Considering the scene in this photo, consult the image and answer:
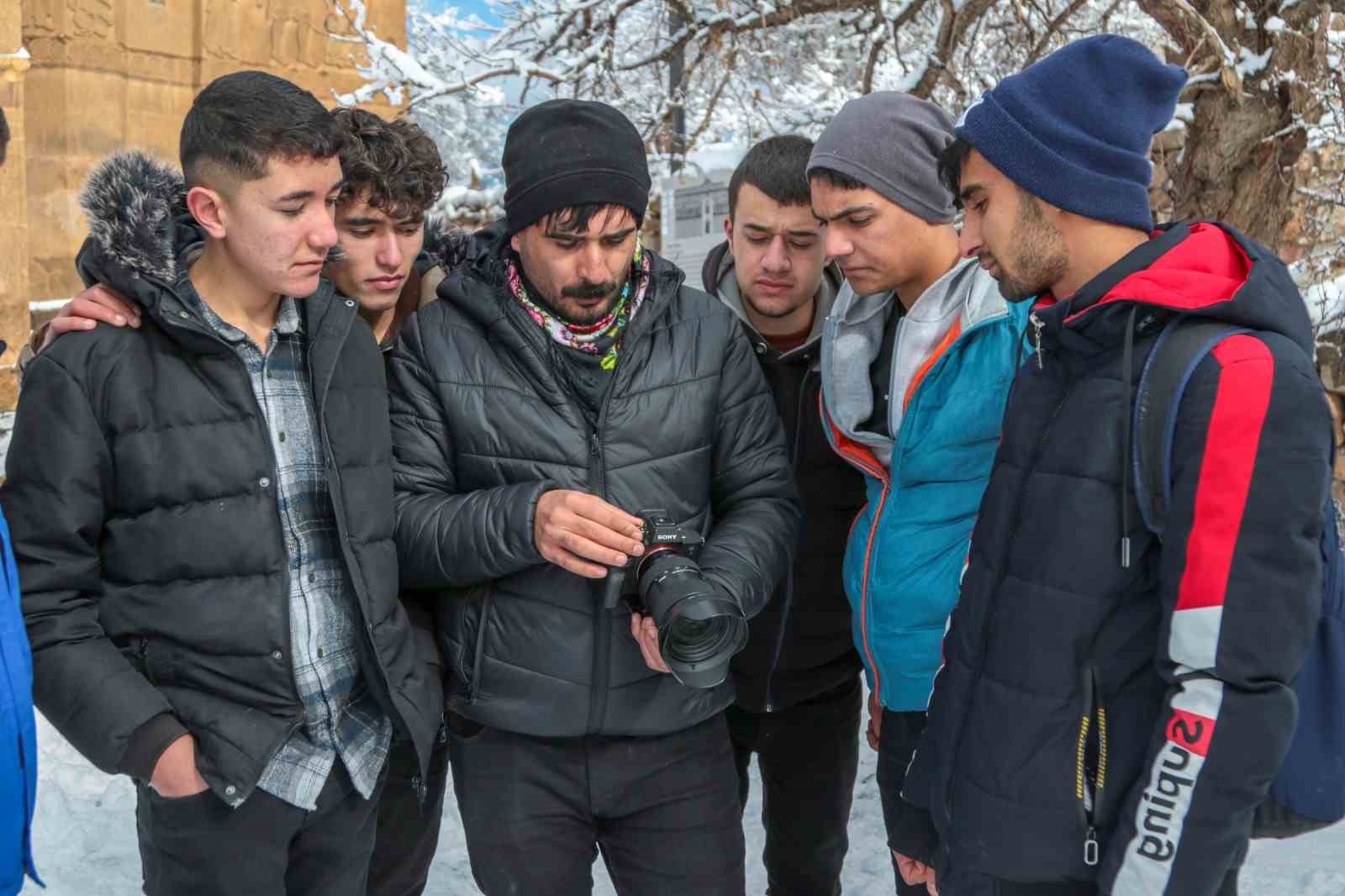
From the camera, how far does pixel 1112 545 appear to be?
158 centimetres

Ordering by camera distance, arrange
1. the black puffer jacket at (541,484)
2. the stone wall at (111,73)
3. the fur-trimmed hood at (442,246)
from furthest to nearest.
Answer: the stone wall at (111,73) → the fur-trimmed hood at (442,246) → the black puffer jacket at (541,484)

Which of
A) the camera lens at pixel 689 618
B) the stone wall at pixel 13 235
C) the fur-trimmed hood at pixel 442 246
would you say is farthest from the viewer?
the stone wall at pixel 13 235

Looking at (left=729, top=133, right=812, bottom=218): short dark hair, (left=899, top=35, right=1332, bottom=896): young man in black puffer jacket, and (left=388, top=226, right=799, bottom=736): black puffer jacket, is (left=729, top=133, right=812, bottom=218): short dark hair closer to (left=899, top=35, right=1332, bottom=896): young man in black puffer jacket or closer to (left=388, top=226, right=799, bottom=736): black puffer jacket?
(left=388, top=226, right=799, bottom=736): black puffer jacket

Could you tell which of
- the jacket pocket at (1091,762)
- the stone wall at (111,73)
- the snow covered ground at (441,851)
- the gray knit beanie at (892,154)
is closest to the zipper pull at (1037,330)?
the jacket pocket at (1091,762)

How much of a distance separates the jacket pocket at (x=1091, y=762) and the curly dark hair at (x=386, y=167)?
1623mm

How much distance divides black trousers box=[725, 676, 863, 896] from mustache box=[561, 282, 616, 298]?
3.70 ft

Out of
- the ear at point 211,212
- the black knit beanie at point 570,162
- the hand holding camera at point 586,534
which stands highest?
the black knit beanie at point 570,162

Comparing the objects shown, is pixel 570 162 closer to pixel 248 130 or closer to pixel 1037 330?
pixel 248 130

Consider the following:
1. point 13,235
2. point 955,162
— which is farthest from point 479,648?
point 13,235

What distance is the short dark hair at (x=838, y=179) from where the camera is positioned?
2311 mm

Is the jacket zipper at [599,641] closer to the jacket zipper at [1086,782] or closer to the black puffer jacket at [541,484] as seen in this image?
the black puffer jacket at [541,484]

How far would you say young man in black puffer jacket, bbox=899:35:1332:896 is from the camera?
56.1 inches

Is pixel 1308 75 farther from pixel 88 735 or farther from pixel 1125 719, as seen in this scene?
pixel 88 735

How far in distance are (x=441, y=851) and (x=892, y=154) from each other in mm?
2772
